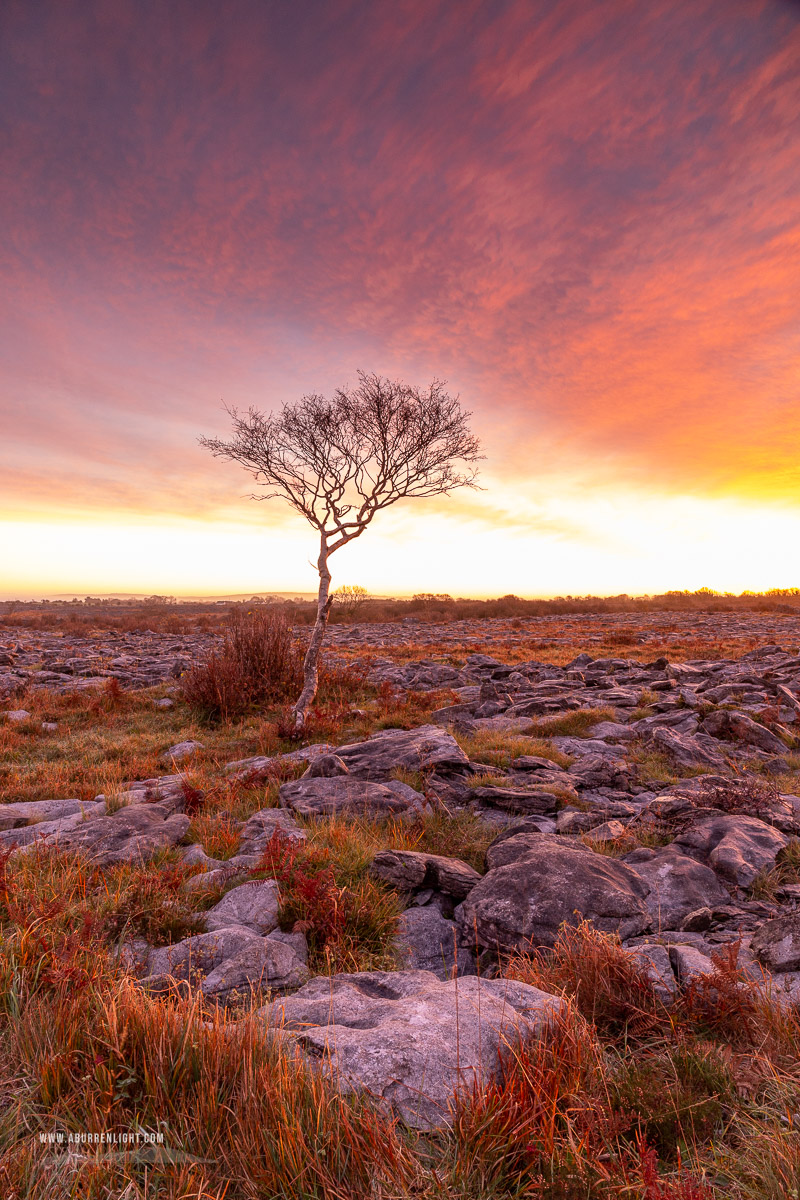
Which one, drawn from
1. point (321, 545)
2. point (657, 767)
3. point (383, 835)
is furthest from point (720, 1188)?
point (321, 545)

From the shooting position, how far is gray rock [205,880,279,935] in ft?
14.3

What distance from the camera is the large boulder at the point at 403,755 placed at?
27.5 ft

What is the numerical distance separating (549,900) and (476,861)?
1.56m

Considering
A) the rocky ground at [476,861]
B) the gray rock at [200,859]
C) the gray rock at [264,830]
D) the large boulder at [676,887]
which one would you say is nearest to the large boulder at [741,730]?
the rocky ground at [476,861]

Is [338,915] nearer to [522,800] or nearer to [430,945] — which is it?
[430,945]

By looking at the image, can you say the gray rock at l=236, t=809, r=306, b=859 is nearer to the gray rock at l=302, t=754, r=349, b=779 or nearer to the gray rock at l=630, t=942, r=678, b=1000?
the gray rock at l=302, t=754, r=349, b=779

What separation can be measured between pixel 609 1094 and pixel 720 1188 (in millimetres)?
458

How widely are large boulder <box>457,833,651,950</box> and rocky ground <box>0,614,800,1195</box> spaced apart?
17mm

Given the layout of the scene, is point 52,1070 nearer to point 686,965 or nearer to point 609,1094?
point 609,1094

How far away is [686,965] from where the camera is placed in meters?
3.45

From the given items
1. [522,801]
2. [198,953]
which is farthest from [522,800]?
[198,953]

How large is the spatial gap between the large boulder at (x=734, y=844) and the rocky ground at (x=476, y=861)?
2cm

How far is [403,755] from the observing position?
869 centimetres

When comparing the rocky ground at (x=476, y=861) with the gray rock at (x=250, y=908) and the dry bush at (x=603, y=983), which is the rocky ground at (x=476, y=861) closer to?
the gray rock at (x=250, y=908)
